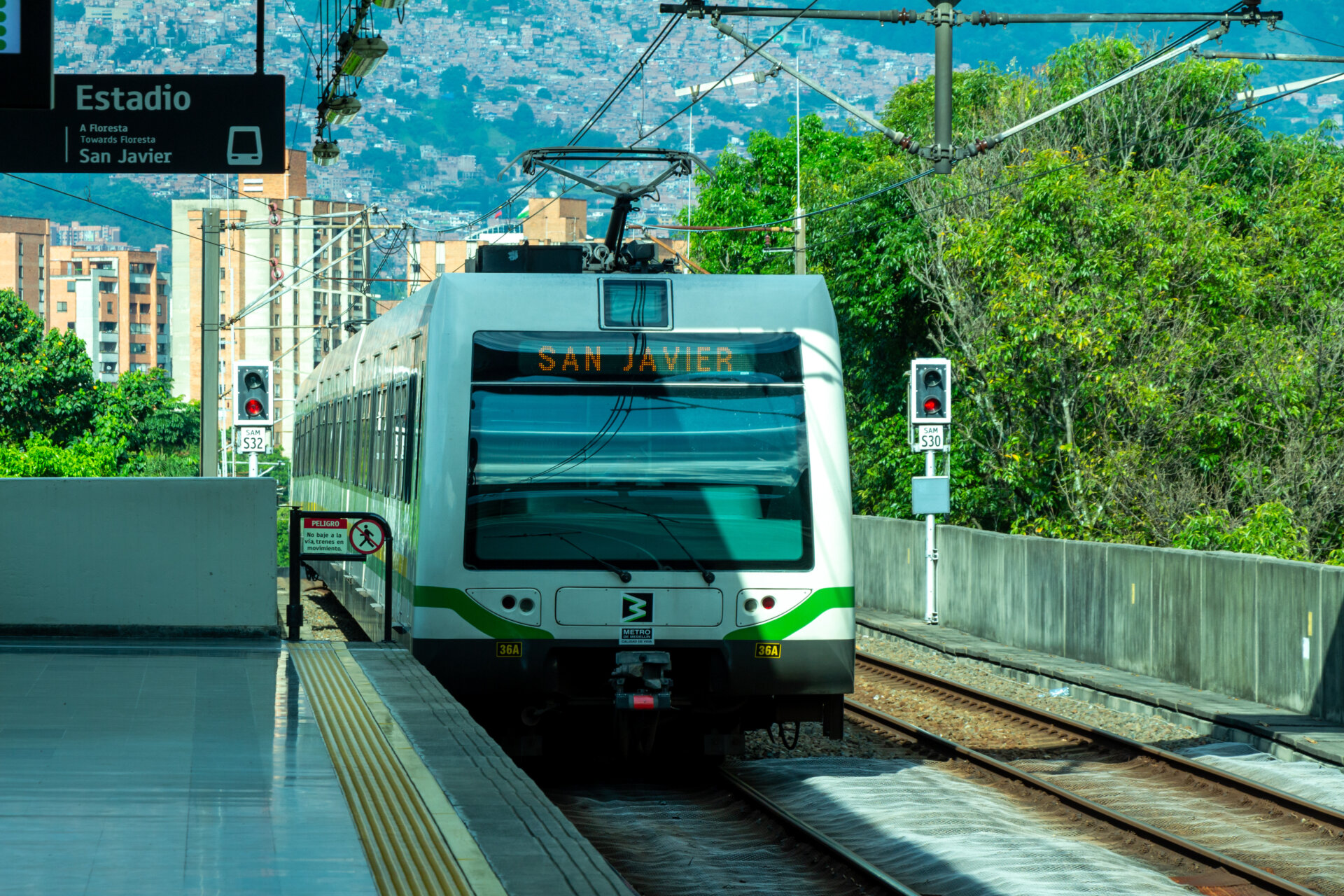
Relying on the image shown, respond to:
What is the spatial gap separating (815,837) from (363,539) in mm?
5020

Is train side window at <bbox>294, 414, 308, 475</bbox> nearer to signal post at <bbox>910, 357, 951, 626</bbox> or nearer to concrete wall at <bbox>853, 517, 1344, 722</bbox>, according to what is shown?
signal post at <bbox>910, 357, 951, 626</bbox>

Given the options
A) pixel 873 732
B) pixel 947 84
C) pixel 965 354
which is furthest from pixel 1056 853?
pixel 965 354

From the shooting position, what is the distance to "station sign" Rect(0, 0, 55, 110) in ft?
27.1

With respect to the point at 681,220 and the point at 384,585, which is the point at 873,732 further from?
the point at 681,220

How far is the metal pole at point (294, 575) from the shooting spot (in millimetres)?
12562

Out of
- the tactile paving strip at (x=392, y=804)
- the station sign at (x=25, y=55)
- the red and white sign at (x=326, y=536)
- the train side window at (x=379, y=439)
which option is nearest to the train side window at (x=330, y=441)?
the train side window at (x=379, y=439)

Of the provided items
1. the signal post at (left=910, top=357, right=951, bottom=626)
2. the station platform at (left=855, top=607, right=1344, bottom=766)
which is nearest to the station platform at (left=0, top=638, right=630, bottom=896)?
the station platform at (left=855, top=607, right=1344, bottom=766)

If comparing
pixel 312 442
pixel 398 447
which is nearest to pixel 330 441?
pixel 312 442

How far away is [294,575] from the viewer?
13.0 metres

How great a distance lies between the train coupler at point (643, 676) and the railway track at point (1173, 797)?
2652 mm

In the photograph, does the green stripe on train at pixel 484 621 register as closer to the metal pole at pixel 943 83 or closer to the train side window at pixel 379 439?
the train side window at pixel 379 439

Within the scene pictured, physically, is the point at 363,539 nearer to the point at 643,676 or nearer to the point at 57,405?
the point at 643,676

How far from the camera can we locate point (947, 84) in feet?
43.5

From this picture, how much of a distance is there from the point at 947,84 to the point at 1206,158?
69.6 feet
